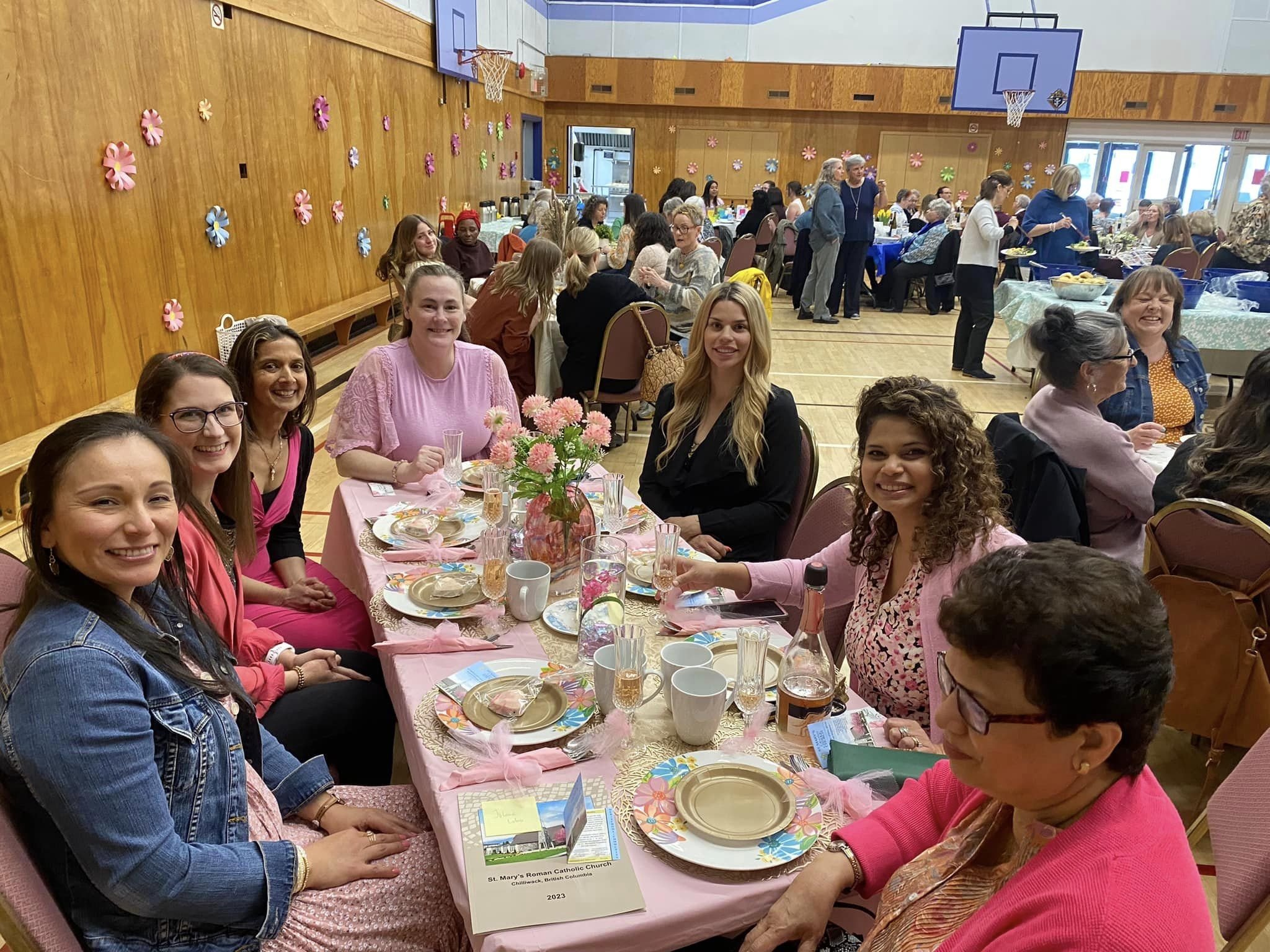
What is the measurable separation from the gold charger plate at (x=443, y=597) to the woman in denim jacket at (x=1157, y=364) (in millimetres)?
2842

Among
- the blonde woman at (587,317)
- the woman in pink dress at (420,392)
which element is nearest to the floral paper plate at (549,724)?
the woman in pink dress at (420,392)

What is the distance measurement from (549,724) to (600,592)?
1.19 ft

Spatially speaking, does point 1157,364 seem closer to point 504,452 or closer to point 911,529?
point 911,529

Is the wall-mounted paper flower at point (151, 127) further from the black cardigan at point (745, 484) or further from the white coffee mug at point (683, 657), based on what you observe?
the white coffee mug at point (683, 657)

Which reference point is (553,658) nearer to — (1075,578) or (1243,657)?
(1075,578)

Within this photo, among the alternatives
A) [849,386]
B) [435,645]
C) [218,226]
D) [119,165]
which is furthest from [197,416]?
[849,386]

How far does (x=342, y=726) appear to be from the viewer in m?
1.95

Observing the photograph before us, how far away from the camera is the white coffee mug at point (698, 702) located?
4.63 ft

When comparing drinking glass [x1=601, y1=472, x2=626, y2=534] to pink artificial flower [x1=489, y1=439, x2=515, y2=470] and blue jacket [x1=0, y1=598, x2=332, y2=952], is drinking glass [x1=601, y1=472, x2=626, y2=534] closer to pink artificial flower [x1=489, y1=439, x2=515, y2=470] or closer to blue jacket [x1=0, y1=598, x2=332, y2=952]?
pink artificial flower [x1=489, y1=439, x2=515, y2=470]

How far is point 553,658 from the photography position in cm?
170

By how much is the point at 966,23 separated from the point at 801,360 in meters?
10.7

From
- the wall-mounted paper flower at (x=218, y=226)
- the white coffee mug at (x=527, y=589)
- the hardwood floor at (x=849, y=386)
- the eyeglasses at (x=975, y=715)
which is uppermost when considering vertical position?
the wall-mounted paper flower at (x=218, y=226)

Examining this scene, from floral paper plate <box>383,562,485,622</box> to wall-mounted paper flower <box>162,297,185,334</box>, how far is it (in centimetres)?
383

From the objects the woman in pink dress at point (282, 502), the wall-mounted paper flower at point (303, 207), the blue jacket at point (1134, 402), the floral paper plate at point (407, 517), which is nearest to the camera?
the floral paper plate at point (407, 517)
